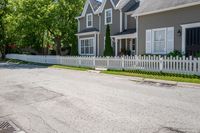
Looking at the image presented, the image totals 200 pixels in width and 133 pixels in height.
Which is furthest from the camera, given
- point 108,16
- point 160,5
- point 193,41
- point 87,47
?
point 87,47

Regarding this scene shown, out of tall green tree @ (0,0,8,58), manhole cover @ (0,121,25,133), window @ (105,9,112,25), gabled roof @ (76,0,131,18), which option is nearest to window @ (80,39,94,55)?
window @ (105,9,112,25)

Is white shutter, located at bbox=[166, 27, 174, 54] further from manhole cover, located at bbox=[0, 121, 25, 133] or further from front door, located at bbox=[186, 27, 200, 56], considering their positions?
manhole cover, located at bbox=[0, 121, 25, 133]

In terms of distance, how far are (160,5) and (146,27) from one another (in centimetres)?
202

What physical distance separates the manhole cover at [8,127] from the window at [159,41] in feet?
48.0

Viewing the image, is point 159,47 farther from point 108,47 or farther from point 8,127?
point 8,127

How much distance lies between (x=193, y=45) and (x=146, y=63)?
11.9 feet

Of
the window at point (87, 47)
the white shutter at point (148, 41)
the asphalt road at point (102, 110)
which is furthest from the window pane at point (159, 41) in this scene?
the window at point (87, 47)

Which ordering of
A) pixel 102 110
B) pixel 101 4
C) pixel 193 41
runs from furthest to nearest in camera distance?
pixel 101 4 → pixel 193 41 → pixel 102 110

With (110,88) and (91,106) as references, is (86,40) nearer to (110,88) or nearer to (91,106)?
(110,88)

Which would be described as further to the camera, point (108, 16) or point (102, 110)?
point (108, 16)

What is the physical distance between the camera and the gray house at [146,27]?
56.0ft

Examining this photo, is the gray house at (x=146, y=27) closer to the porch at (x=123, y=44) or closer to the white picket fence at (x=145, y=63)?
the porch at (x=123, y=44)

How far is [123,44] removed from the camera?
2639 cm

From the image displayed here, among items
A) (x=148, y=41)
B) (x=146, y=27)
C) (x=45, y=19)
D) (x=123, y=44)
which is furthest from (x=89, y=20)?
(x=148, y=41)
